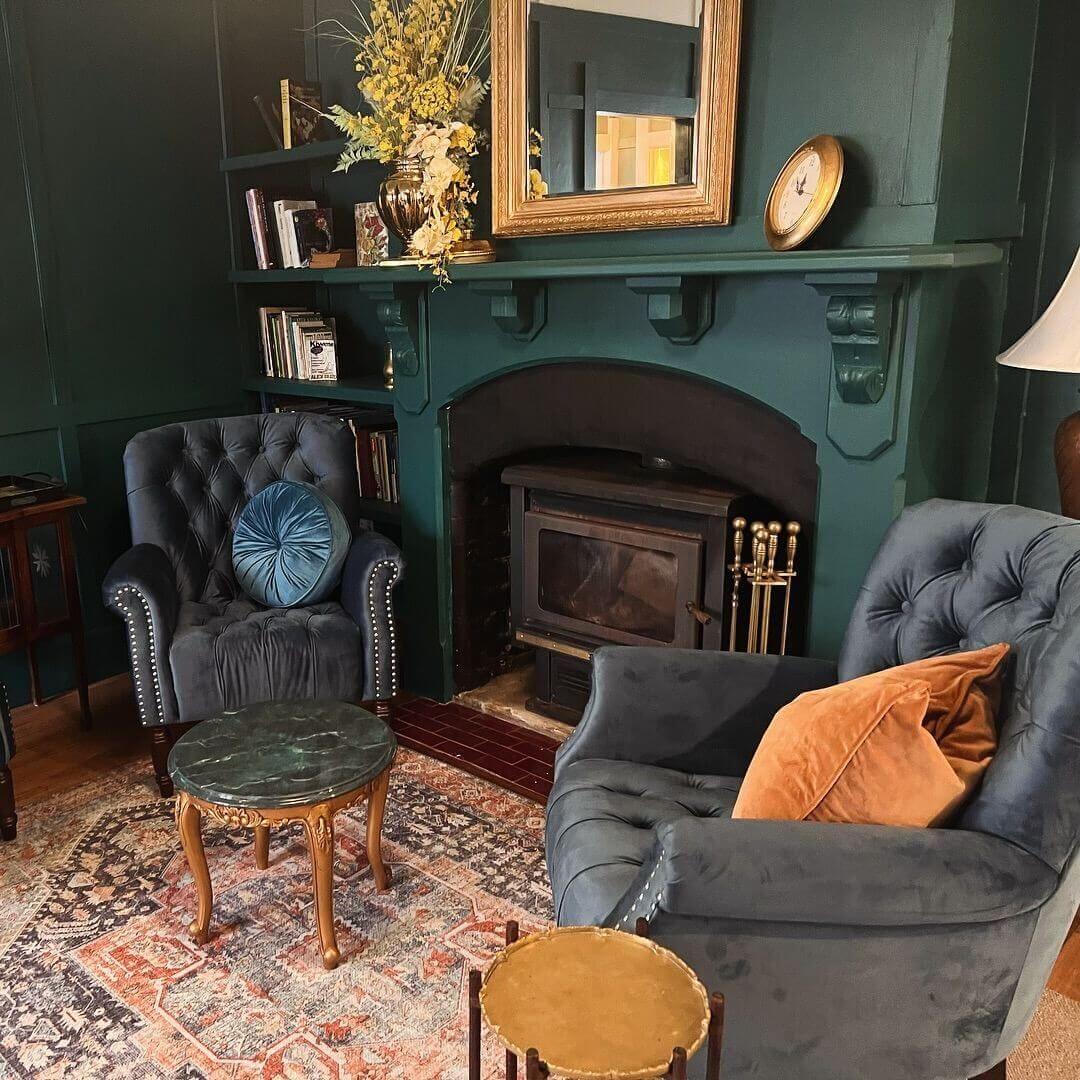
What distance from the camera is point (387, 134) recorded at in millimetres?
2895

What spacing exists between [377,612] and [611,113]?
149 cm

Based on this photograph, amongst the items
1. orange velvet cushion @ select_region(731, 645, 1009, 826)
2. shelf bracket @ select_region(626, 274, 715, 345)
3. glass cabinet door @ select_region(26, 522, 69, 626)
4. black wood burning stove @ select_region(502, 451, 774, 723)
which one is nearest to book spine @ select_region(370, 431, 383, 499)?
black wood burning stove @ select_region(502, 451, 774, 723)

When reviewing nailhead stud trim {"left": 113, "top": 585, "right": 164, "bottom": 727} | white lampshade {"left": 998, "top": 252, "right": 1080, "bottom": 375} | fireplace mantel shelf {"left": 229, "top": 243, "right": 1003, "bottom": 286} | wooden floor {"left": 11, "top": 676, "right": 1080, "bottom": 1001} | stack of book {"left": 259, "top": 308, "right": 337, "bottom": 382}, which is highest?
fireplace mantel shelf {"left": 229, "top": 243, "right": 1003, "bottom": 286}

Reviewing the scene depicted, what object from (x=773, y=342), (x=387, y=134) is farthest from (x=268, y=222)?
(x=773, y=342)

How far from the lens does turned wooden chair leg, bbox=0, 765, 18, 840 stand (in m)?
2.54

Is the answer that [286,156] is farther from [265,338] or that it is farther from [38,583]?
[38,583]

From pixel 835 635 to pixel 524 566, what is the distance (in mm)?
1084

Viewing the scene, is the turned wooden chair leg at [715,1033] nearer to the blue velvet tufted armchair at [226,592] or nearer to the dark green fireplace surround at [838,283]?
the dark green fireplace surround at [838,283]

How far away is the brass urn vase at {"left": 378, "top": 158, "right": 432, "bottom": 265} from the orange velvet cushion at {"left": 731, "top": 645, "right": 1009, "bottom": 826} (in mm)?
1931

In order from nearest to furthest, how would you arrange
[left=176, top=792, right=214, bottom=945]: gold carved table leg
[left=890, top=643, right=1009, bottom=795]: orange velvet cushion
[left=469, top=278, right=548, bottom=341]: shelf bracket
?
[left=890, top=643, right=1009, bottom=795]: orange velvet cushion → [left=176, top=792, right=214, bottom=945]: gold carved table leg → [left=469, top=278, right=548, bottom=341]: shelf bracket

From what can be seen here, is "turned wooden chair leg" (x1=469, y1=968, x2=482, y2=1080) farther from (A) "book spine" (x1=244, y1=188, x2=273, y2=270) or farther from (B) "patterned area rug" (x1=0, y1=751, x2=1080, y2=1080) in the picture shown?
(A) "book spine" (x1=244, y1=188, x2=273, y2=270)

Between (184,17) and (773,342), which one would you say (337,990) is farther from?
(184,17)

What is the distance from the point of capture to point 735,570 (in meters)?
2.73

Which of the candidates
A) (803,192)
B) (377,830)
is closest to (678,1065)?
(377,830)
